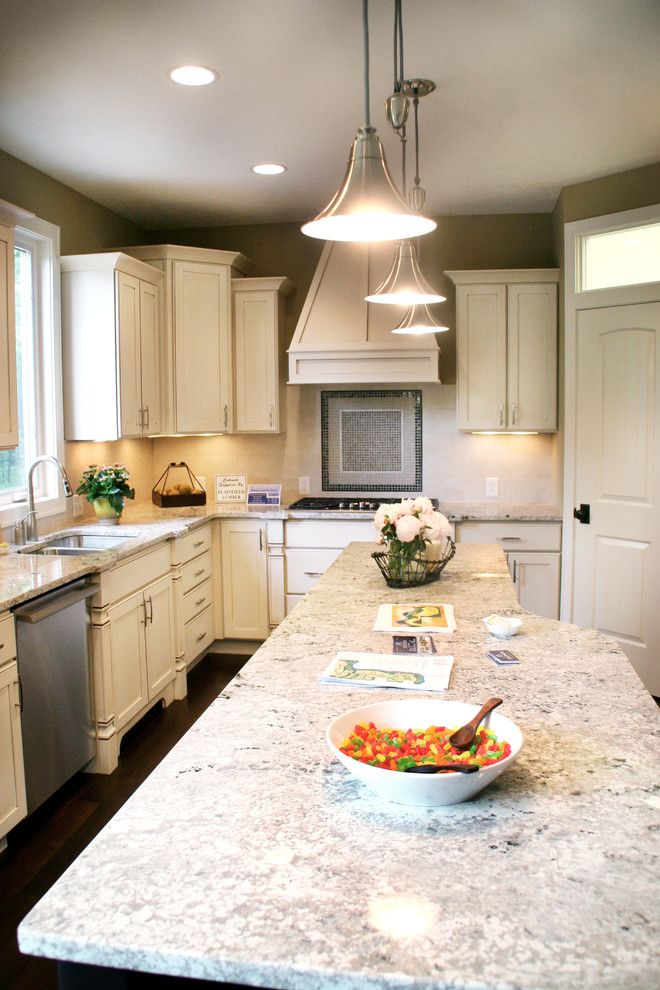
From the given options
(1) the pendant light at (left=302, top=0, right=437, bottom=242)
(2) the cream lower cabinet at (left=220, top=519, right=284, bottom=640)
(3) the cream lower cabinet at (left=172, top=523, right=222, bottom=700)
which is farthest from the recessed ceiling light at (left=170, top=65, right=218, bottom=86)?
(2) the cream lower cabinet at (left=220, top=519, right=284, bottom=640)

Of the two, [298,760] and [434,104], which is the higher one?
[434,104]

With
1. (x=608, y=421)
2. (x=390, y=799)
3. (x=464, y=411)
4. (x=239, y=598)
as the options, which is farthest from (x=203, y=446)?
(x=390, y=799)

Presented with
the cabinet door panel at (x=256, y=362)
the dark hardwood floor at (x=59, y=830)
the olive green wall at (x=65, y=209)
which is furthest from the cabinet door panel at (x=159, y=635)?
the olive green wall at (x=65, y=209)

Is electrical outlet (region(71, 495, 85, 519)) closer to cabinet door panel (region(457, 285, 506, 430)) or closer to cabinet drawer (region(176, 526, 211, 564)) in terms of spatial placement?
cabinet drawer (region(176, 526, 211, 564))

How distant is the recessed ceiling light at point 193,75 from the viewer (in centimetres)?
Result: 294

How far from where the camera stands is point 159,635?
4.03 m

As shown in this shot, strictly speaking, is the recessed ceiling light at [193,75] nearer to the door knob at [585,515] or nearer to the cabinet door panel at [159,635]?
the cabinet door panel at [159,635]

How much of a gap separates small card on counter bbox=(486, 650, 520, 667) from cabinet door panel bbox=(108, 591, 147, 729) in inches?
75.0

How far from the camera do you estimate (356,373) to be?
16.0 feet

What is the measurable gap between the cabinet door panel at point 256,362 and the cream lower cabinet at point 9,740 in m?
2.74

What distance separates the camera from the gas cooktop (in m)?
4.90

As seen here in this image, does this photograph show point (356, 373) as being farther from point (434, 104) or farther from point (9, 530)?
point (9, 530)

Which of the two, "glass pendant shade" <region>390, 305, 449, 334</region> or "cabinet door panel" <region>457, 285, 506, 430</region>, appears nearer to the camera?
"glass pendant shade" <region>390, 305, 449, 334</region>

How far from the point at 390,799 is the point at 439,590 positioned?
61.2 inches
